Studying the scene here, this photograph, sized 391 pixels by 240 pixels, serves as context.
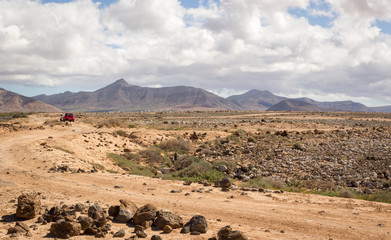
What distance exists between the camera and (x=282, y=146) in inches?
943

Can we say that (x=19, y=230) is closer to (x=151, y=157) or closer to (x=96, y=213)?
(x=96, y=213)

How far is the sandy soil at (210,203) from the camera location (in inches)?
302

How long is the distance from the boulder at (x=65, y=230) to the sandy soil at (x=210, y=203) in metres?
0.29

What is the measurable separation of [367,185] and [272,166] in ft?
17.9

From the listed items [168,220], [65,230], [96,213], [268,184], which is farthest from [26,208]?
[268,184]

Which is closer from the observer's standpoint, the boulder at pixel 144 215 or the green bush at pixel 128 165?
the boulder at pixel 144 215

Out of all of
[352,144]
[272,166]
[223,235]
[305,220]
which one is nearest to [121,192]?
[223,235]

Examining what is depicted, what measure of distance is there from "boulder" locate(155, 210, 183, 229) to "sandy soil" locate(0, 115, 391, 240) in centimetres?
28

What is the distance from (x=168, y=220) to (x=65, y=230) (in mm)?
2566

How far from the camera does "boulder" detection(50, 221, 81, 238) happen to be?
23.3ft

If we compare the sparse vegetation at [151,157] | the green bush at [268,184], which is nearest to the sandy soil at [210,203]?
the green bush at [268,184]

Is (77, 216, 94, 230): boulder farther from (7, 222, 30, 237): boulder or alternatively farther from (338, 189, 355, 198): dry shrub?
(338, 189, 355, 198): dry shrub

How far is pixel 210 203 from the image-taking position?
10.1 m

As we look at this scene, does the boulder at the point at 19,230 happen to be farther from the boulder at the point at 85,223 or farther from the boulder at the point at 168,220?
the boulder at the point at 168,220
